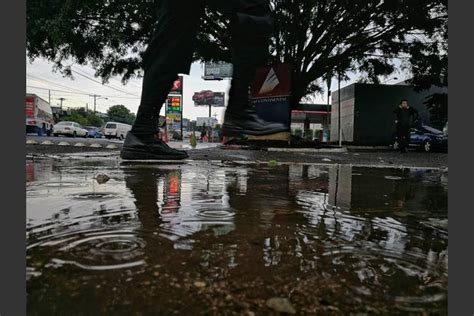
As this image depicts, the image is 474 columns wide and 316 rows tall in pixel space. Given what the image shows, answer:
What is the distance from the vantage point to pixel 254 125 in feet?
13.4

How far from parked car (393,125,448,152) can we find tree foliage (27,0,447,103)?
3.30 m

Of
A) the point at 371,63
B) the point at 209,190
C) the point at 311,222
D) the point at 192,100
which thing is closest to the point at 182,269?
the point at 311,222

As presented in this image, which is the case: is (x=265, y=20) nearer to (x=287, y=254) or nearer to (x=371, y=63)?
(x=287, y=254)

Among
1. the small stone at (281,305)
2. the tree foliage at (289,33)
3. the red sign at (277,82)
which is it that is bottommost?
the small stone at (281,305)

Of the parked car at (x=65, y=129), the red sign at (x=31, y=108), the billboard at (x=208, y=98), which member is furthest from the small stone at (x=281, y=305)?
the billboard at (x=208, y=98)

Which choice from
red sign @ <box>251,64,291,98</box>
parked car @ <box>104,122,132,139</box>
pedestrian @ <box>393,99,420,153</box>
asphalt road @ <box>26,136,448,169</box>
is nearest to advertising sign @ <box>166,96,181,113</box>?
parked car @ <box>104,122,132,139</box>

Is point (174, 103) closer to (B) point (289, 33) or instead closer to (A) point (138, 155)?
(B) point (289, 33)

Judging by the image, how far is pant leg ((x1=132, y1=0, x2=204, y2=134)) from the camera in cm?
406

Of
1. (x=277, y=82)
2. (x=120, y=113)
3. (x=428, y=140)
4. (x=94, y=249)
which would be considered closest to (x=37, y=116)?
(x=277, y=82)

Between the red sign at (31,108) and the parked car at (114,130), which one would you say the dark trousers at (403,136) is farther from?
the parked car at (114,130)

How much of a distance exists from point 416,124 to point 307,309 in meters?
22.1

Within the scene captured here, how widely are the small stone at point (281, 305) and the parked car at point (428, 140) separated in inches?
716

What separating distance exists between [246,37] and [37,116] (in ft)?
113

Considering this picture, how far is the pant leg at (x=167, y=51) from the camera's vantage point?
4059 mm
